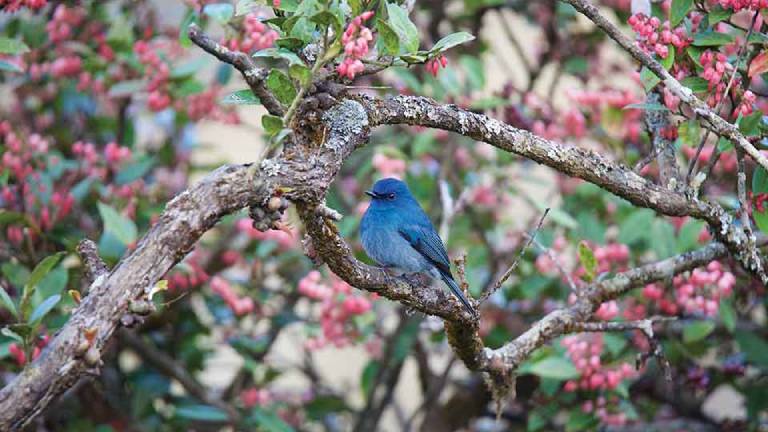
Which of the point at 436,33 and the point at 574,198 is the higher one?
the point at 436,33

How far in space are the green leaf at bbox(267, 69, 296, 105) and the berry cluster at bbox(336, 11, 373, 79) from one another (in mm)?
125

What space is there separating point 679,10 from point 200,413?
262 cm

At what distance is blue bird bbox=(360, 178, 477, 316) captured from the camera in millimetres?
3984

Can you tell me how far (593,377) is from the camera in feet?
12.5

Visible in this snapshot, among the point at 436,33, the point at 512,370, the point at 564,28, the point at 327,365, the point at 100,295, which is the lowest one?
the point at 100,295

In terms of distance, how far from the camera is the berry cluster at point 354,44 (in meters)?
2.14

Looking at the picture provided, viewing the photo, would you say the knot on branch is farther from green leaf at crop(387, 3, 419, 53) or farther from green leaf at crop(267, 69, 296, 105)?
green leaf at crop(387, 3, 419, 53)

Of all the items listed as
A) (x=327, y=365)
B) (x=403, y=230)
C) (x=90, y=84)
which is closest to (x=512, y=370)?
(x=403, y=230)

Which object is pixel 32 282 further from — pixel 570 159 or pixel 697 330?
pixel 697 330

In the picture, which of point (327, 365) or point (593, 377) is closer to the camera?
point (593, 377)

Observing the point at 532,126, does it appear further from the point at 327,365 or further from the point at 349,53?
the point at 327,365

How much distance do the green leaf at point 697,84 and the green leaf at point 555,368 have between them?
4.20 ft

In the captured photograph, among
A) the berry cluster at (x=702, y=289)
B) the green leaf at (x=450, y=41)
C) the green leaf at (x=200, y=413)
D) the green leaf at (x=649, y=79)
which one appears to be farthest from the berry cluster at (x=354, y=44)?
the green leaf at (x=200, y=413)

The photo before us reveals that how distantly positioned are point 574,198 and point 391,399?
1.35 meters
